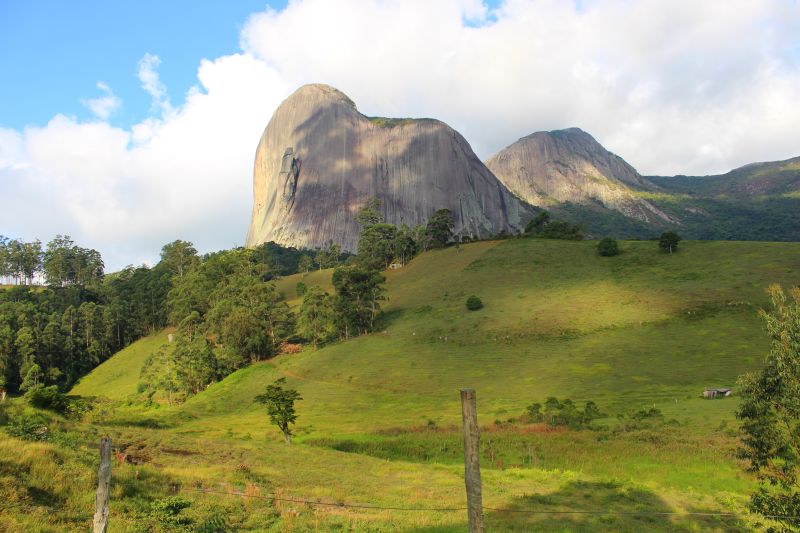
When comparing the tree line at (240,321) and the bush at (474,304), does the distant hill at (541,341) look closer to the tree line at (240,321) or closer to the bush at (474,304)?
the bush at (474,304)

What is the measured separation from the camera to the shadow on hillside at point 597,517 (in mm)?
18766

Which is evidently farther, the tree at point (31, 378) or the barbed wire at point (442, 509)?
the tree at point (31, 378)

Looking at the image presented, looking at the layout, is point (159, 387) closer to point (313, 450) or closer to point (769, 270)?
point (313, 450)

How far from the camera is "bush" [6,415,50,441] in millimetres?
21328

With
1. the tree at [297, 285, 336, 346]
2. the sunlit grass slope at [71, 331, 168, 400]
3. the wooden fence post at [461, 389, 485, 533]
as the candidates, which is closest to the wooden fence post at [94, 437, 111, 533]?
the wooden fence post at [461, 389, 485, 533]

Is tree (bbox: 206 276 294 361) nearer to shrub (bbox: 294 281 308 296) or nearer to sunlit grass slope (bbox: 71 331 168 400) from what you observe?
sunlit grass slope (bbox: 71 331 168 400)

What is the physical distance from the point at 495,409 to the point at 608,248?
69774 mm

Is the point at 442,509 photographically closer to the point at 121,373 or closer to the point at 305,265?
the point at 121,373

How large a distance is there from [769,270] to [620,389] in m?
47.8

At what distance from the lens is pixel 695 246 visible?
101m

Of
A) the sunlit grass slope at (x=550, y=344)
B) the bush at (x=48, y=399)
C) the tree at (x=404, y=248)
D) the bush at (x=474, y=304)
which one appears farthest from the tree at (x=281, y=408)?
the tree at (x=404, y=248)

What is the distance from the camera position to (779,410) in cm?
1669

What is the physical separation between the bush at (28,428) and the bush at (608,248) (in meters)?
100

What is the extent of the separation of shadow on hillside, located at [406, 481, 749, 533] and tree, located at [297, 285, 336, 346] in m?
64.5
